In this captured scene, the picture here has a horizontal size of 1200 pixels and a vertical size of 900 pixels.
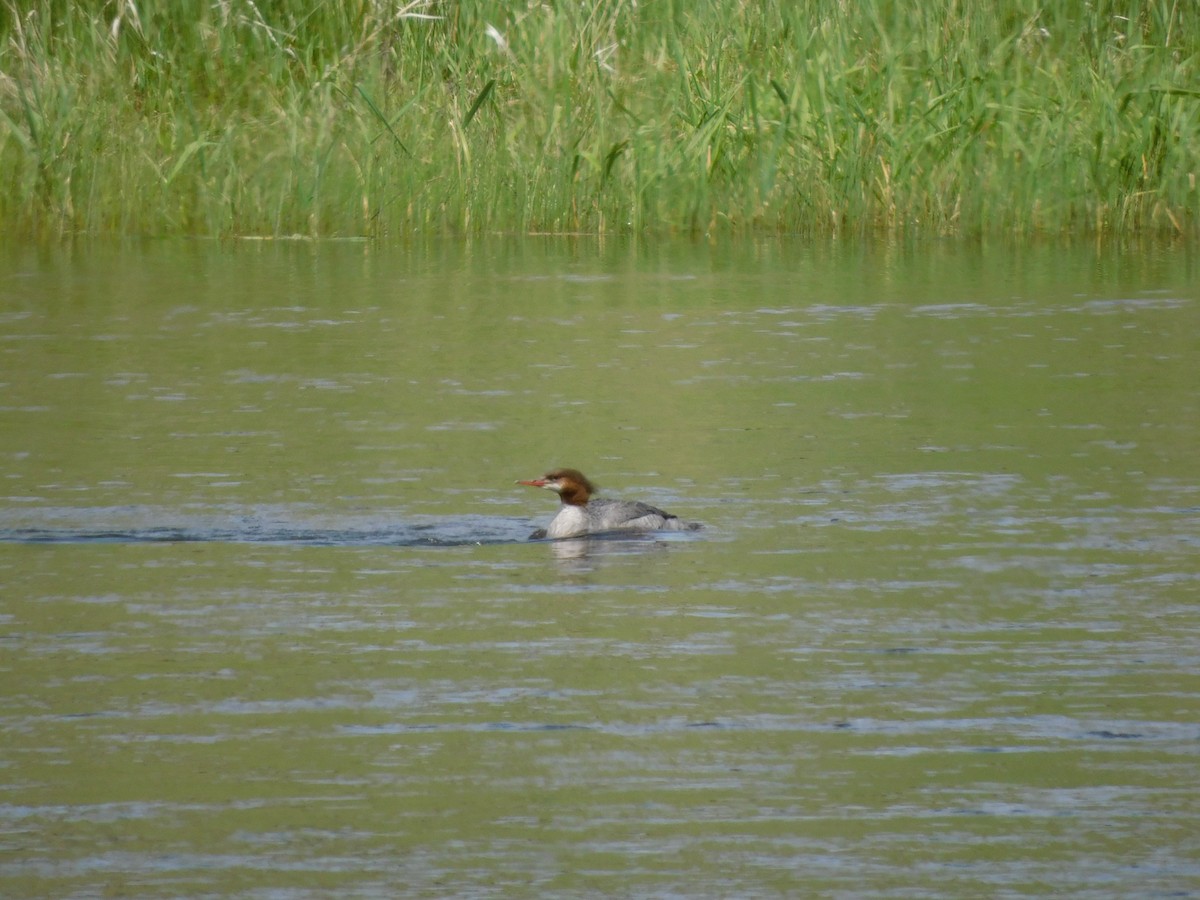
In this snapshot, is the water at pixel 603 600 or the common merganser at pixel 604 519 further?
the common merganser at pixel 604 519

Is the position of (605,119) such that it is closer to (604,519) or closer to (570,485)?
(570,485)

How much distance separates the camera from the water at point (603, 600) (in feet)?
14.9

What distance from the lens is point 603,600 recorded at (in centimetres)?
695

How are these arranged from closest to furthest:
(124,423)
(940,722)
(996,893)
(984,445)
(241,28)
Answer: (996,893) < (940,722) < (984,445) < (124,423) < (241,28)

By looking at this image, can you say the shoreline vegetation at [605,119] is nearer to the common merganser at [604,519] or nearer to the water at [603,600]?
the water at [603,600]

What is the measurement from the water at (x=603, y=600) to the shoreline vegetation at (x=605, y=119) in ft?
7.94

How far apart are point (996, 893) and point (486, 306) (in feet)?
32.4

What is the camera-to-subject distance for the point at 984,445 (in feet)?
31.5

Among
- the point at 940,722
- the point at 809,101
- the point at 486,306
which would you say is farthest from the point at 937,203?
the point at 940,722

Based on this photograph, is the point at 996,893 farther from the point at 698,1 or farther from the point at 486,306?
the point at 698,1

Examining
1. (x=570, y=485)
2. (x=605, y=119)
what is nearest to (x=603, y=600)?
Answer: (x=570, y=485)

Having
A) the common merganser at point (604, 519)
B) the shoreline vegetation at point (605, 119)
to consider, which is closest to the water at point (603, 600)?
the common merganser at point (604, 519)

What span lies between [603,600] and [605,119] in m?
9.93

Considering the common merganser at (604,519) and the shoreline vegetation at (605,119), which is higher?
the shoreline vegetation at (605,119)
